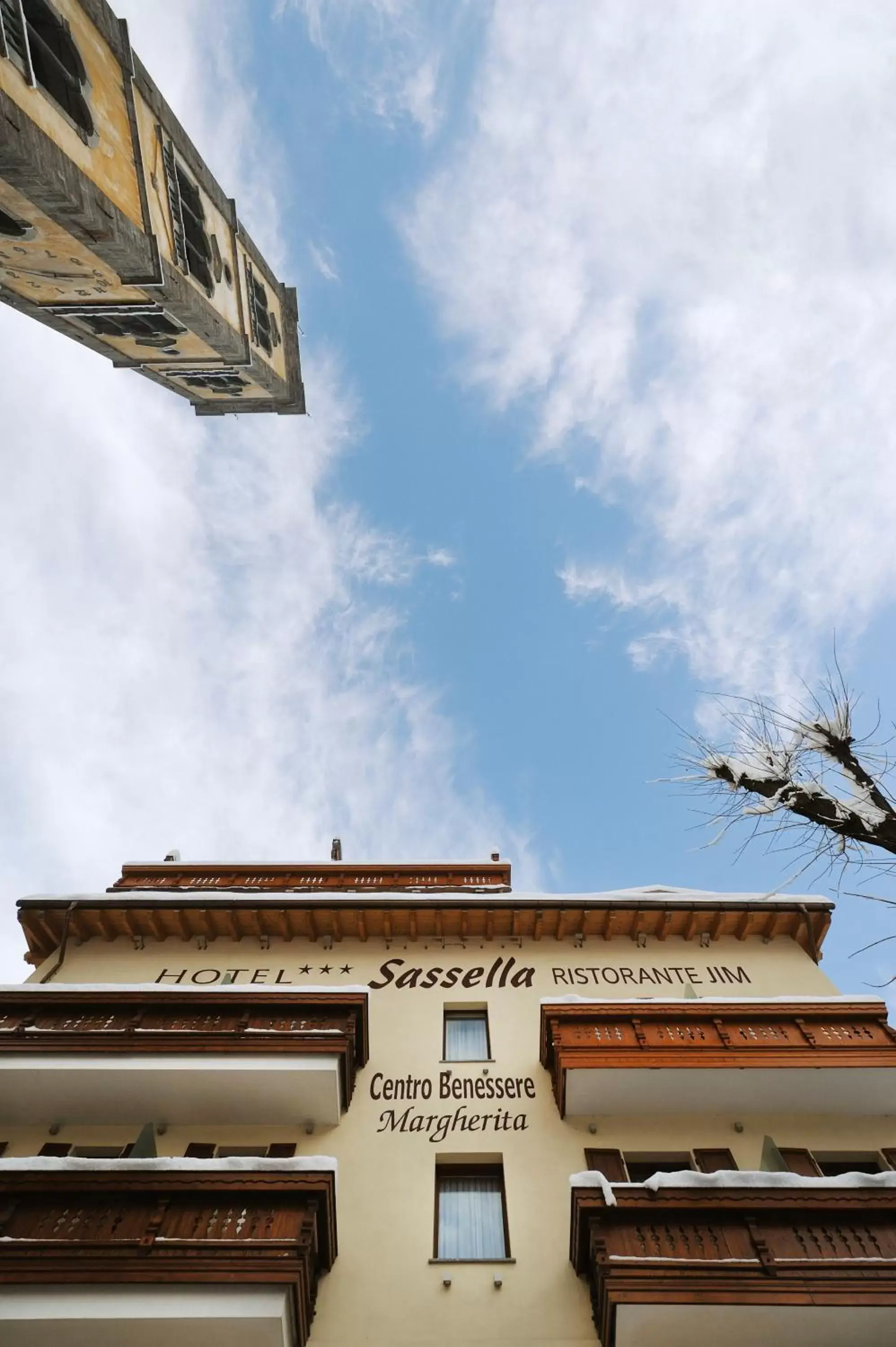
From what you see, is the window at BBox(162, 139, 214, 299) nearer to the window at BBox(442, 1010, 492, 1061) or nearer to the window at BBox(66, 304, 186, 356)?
the window at BBox(66, 304, 186, 356)

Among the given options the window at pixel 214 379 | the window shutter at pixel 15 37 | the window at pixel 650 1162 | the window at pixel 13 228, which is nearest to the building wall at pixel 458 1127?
the window at pixel 650 1162

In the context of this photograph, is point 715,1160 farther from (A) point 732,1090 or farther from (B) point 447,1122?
(B) point 447,1122

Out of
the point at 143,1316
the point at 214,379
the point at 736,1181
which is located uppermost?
the point at 214,379

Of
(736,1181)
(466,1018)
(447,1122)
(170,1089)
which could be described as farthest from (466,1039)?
(736,1181)

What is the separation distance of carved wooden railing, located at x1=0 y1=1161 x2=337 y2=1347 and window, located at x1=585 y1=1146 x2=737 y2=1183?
4567 millimetres

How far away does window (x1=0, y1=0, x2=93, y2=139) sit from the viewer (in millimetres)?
14438

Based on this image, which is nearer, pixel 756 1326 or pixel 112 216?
pixel 756 1326

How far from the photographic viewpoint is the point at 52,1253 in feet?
31.6

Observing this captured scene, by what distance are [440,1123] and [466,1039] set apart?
2254mm

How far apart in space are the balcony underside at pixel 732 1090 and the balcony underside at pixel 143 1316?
5860 mm

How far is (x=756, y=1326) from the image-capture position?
9625mm

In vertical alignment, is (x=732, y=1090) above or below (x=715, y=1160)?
above

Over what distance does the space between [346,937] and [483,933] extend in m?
3.24

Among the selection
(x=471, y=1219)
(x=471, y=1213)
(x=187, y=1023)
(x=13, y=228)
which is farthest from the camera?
(x=13, y=228)
